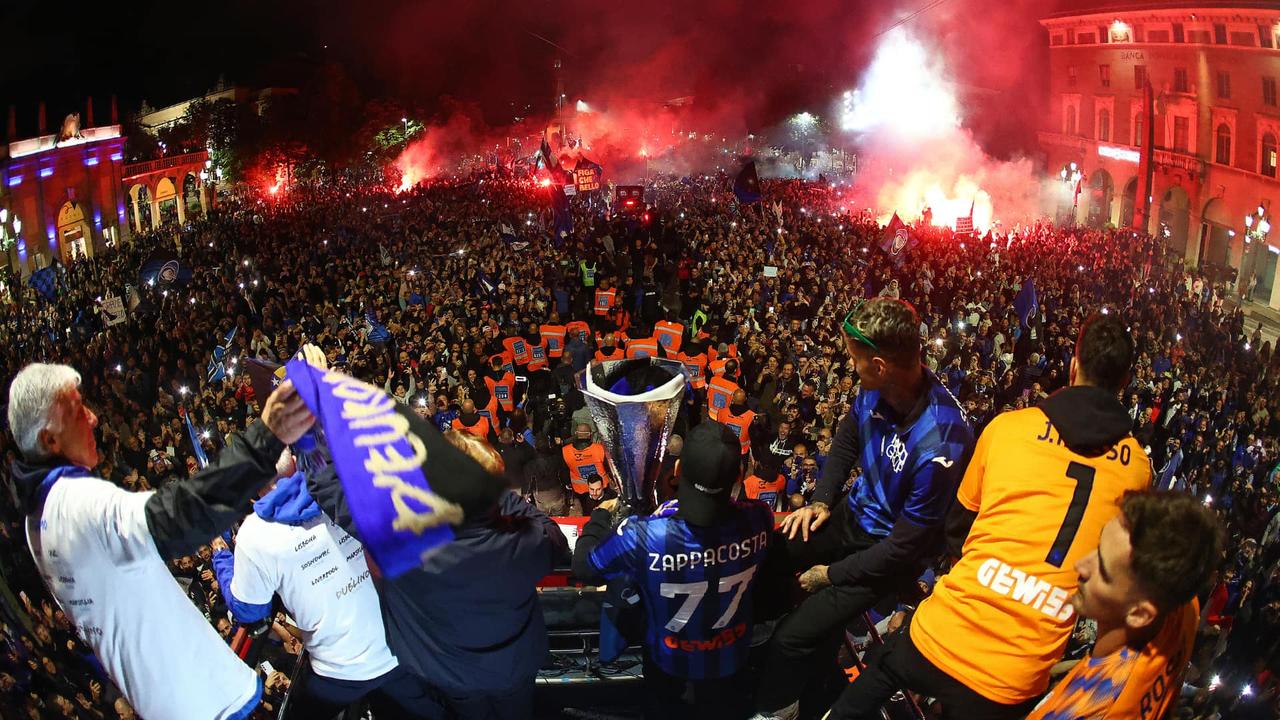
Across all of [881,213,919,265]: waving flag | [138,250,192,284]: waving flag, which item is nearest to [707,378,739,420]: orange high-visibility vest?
[881,213,919,265]: waving flag

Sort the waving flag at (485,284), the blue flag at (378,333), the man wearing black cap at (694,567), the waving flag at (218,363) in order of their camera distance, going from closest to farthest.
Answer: the man wearing black cap at (694,567), the waving flag at (218,363), the blue flag at (378,333), the waving flag at (485,284)

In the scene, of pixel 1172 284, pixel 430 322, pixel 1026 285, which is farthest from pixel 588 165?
pixel 1172 284

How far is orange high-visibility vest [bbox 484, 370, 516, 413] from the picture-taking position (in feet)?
30.7

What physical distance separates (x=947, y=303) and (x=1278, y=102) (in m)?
6.33

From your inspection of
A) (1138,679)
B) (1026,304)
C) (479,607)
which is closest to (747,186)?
(1026,304)

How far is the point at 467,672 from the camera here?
8.80 feet

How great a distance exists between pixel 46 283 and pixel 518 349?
229 inches

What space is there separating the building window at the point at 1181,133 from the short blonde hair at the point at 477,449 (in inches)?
377

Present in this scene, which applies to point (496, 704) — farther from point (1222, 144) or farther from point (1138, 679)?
point (1222, 144)

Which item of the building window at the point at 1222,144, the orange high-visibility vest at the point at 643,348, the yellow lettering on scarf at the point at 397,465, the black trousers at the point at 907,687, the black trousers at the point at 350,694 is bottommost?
the orange high-visibility vest at the point at 643,348

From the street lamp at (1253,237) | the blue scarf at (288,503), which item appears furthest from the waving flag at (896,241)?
the blue scarf at (288,503)

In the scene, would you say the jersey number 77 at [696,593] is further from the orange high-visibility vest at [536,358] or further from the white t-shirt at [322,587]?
the orange high-visibility vest at [536,358]

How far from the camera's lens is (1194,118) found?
8.50 m

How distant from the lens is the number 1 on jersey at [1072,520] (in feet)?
7.66
